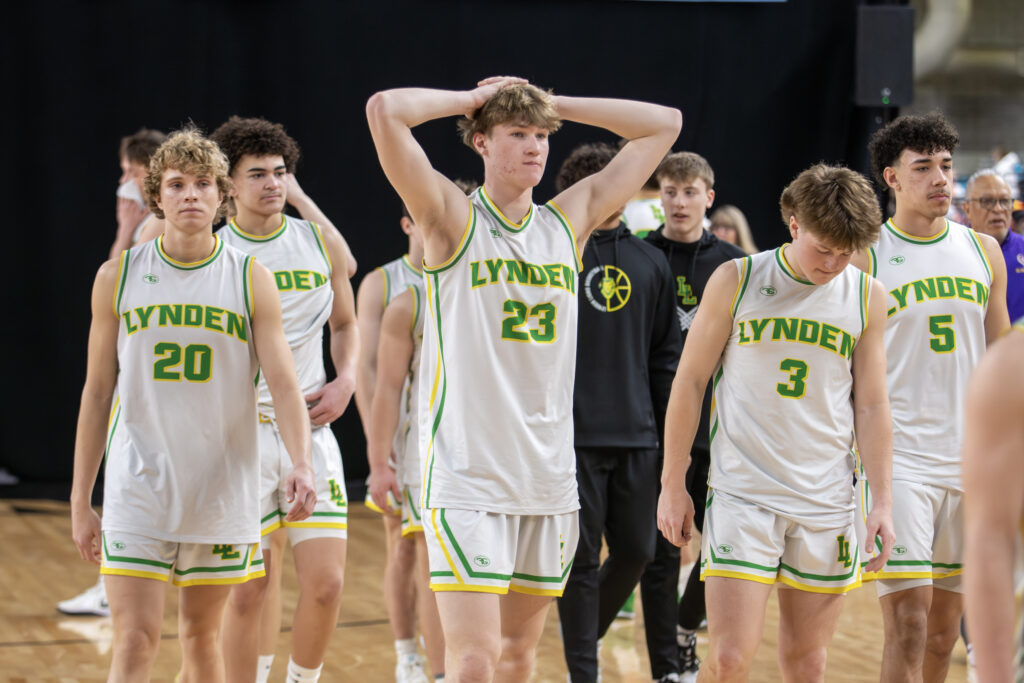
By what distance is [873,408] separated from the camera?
125 inches

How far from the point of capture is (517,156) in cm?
299

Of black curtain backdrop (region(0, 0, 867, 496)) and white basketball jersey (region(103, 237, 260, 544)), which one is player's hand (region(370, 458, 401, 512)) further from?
black curtain backdrop (region(0, 0, 867, 496))

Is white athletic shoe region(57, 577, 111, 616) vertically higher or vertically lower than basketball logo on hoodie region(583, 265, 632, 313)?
lower

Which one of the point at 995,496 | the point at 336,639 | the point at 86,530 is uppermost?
the point at 995,496

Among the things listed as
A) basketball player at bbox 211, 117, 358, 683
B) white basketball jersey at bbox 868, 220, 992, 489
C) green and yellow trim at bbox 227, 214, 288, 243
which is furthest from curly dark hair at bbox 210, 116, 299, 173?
white basketball jersey at bbox 868, 220, 992, 489

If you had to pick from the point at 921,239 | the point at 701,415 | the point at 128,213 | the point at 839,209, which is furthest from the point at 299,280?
the point at 921,239

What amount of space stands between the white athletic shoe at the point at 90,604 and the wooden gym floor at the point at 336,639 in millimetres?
44

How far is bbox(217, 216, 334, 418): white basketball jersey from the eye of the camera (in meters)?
4.06

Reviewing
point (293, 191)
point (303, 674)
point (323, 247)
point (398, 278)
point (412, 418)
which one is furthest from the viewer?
point (398, 278)

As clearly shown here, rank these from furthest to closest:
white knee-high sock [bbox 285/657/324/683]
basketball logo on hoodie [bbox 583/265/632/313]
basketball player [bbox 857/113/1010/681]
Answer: basketball logo on hoodie [bbox 583/265/632/313]
white knee-high sock [bbox 285/657/324/683]
basketball player [bbox 857/113/1010/681]

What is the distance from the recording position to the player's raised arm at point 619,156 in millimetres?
3150

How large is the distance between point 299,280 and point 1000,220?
255 centimetres

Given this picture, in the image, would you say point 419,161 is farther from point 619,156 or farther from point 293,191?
point 293,191

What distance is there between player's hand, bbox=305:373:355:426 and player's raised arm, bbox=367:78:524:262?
3.59 feet
